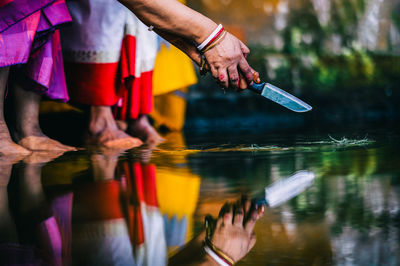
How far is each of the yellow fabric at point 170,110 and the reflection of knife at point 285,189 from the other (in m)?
1.76

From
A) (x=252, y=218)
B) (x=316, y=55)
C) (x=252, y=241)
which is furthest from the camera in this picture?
(x=316, y=55)

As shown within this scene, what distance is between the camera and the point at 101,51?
2023mm

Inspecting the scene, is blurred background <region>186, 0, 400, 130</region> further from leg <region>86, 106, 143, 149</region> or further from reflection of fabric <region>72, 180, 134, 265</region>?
reflection of fabric <region>72, 180, 134, 265</region>

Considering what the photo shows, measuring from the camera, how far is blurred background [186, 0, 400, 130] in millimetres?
3240

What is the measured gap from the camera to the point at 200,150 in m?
1.60

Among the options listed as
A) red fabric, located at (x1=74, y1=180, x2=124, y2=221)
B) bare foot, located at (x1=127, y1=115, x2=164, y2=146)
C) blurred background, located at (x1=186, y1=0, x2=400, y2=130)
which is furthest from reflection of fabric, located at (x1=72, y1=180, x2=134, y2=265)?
blurred background, located at (x1=186, y1=0, x2=400, y2=130)

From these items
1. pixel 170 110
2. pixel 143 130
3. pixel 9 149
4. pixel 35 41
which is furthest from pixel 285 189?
pixel 170 110

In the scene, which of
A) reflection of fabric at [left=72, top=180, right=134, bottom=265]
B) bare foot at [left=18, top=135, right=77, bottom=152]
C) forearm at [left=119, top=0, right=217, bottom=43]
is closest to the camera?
reflection of fabric at [left=72, top=180, right=134, bottom=265]

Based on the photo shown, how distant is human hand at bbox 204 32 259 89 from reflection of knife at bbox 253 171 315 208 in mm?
386

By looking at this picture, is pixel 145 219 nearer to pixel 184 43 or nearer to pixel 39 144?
pixel 184 43

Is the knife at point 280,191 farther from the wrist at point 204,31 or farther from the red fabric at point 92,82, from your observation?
the red fabric at point 92,82

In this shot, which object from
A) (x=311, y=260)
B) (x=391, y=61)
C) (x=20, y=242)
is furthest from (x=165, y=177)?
(x=391, y=61)

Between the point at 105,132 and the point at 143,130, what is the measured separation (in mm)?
240

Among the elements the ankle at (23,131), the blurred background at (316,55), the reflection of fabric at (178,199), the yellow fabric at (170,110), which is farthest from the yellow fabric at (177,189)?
the blurred background at (316,55)
